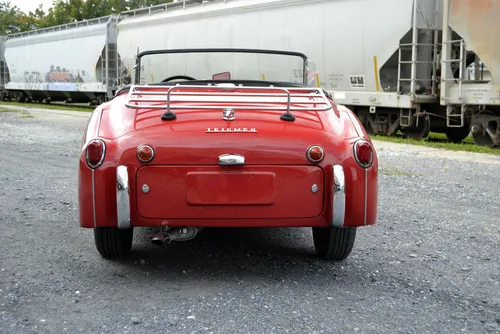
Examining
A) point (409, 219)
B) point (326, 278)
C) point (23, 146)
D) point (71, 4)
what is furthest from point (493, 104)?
point (71, 4)

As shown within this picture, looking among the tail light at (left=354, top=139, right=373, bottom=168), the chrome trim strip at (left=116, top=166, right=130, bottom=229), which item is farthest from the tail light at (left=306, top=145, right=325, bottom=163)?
the chrome trim strip at (left=116, top=166, right=130, bottom=229)

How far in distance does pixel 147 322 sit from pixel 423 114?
13423mm

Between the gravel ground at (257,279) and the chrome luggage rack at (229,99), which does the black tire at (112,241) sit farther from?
the chrome luggage rack at (229,99)

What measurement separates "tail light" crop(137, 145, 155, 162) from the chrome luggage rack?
385 millimetres

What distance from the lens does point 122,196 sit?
4.01 metres

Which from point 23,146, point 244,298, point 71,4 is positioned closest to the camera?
point 244,298

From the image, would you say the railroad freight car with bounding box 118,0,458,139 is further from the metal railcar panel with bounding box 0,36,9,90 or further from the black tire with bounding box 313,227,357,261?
the metal railcar panel with bounding box 0,36,9,90

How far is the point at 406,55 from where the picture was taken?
52.1 ft

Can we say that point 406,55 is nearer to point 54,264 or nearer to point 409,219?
point 409,219

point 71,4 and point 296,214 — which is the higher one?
point 71,4

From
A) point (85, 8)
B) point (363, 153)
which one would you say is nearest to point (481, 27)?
point (363, 153)

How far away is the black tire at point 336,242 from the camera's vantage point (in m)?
4.48

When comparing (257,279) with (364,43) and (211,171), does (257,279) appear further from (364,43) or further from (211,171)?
(364,43)

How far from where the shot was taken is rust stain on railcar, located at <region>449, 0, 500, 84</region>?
13.5m
